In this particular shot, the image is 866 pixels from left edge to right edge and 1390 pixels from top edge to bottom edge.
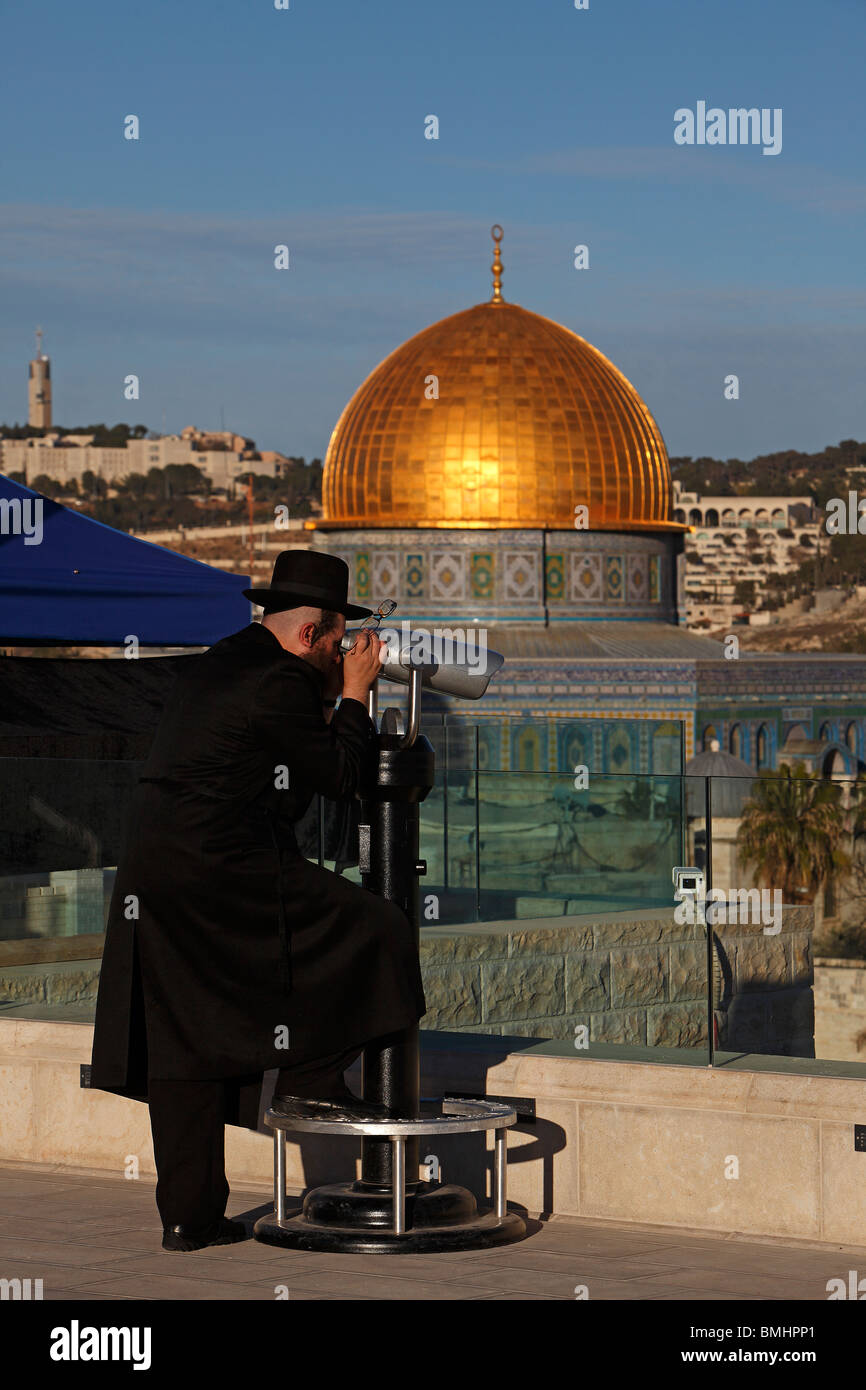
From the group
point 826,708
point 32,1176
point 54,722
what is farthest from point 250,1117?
point 826,708

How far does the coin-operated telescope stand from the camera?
5.34m

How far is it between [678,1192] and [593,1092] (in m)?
0.36

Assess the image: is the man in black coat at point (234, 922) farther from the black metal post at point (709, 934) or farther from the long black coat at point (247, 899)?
the black metal post at point (709, 934)

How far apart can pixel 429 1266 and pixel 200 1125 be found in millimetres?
641

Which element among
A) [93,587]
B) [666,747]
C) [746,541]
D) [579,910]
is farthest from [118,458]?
[579,910]

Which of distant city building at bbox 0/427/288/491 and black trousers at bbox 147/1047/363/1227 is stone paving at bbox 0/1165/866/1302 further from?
distant city building at bbox 0/427/288/491

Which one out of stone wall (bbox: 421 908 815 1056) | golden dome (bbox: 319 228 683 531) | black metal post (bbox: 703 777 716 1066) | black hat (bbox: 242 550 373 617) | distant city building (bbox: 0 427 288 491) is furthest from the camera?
distant city building (bbox: 0 427 288 491)

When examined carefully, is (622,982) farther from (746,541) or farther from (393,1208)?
(746,541)

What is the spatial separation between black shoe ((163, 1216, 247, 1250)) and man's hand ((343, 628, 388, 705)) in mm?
1327

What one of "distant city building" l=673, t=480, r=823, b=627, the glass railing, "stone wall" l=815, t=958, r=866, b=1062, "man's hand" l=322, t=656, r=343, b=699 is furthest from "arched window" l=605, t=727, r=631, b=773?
"distant city building" l=673, t=480, r=823, b=627

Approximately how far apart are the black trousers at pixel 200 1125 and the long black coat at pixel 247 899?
0.24 ft

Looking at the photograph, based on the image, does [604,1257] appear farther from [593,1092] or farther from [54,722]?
[54,722]

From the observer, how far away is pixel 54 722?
10.5m

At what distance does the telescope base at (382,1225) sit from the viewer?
5.33 meters
